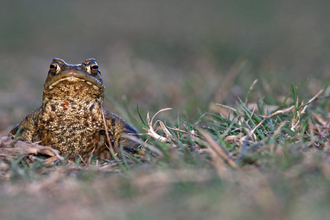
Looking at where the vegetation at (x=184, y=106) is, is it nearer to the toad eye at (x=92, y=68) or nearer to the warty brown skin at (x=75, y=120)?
the warty brown skin at (x=75, y=120)

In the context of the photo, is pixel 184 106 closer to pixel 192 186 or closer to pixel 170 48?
pixel 192 186

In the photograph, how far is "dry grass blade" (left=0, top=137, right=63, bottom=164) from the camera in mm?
3091

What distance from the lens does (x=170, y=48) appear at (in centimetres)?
1094

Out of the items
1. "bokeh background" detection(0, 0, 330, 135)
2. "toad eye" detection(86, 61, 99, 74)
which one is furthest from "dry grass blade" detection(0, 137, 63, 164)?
"bokeh background" detection(0, 0, 330, 135)

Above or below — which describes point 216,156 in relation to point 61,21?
below

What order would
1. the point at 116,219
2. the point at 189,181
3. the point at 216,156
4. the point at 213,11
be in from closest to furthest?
the point at 116,219, the point at 189,181, the point at 216,156, the point at 213,11

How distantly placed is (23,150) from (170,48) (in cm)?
821

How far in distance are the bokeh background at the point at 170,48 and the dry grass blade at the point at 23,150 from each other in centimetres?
150

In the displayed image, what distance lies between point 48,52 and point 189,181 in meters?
10.7

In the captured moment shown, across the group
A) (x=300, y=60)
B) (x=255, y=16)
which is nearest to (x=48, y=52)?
(x=255, y=16)

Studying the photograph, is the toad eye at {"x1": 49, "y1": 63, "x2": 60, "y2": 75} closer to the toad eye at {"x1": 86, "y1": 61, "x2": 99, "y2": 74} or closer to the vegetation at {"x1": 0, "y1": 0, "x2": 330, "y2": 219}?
the toad eye at {"x1": 86, "y1": 61, "x2": 99, "y2": 74}

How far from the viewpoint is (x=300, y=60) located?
8.69m

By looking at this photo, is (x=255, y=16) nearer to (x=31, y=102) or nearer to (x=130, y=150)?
(x=31, y=102)

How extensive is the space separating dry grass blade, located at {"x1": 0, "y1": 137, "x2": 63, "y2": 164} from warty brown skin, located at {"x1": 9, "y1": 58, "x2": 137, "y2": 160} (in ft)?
1.26
